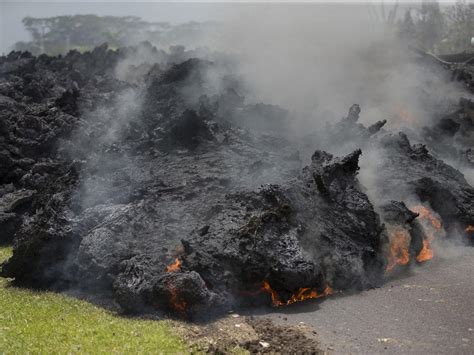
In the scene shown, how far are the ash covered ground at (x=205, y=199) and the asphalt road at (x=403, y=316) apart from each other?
0.58m

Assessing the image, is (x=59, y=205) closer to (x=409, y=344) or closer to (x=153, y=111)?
(x=153, y=111)

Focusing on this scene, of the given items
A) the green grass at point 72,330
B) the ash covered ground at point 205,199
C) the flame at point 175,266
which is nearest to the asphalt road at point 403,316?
the ash covered ground at point 205,199

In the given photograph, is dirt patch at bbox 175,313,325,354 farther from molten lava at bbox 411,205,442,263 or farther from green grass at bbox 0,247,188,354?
molten lava at bbox 411,205,442,263

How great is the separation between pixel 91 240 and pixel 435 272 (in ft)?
25.6

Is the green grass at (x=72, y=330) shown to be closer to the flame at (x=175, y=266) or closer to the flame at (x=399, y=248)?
the flame at (x=175, y=266)

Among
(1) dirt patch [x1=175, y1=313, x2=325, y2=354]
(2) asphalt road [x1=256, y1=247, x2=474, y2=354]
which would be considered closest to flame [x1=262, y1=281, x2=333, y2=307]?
(2) asphalt road [x1=256, y1=247, x2=474, y2=354]

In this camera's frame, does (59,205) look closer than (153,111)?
Yes

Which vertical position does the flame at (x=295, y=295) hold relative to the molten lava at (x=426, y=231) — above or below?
below

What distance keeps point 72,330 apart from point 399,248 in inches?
304

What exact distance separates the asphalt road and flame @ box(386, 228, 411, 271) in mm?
405

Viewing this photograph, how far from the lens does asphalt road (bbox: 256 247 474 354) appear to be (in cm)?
859

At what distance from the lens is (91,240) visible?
11.8m

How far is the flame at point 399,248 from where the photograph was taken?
40.9ft

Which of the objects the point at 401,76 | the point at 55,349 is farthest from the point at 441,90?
the point at 55,349
